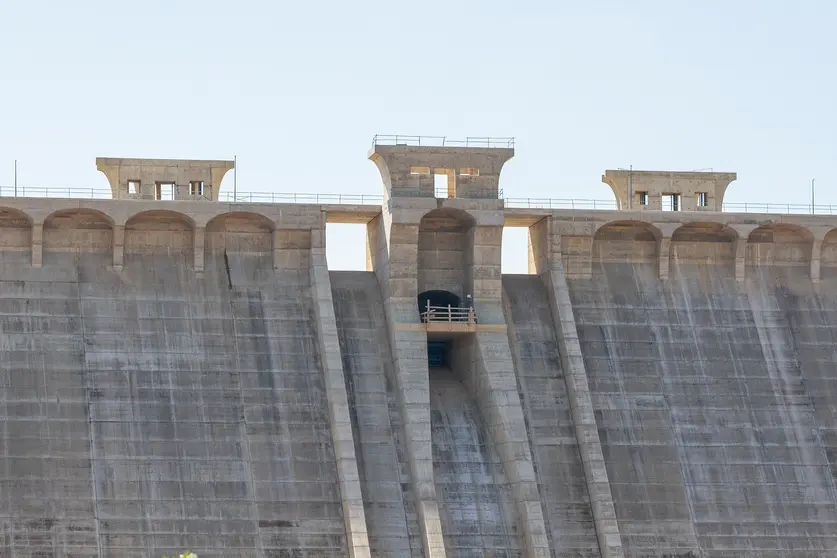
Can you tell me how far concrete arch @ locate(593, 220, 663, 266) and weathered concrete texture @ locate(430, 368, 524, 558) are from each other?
12317 millimetres

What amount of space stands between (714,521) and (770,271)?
17.2 meters

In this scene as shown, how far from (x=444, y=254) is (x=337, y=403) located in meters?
12.7

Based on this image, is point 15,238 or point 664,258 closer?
point 15,238

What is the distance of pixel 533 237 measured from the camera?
98062mm

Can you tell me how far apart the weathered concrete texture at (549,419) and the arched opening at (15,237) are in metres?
25.6

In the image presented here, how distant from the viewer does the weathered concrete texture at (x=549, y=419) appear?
87.4 meters

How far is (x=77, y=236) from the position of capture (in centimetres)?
9069

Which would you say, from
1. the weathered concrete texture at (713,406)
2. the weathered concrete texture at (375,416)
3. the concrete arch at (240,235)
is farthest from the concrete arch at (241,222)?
the weathered concrete texture at (713,406)

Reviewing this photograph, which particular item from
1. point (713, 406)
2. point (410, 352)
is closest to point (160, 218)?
point (410, 352)

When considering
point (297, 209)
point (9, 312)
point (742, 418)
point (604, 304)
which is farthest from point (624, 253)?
point (9, 312)

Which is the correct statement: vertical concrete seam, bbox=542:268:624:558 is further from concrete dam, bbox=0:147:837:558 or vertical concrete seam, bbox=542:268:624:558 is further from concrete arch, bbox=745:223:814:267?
concrete arch, bbox=745:223:814:267

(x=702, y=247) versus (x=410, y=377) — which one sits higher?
(x=702, y=247)

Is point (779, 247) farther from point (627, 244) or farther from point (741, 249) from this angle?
point (627, 244)

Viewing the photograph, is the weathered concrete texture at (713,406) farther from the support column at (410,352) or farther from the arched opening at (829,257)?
the support column at (410,352)
